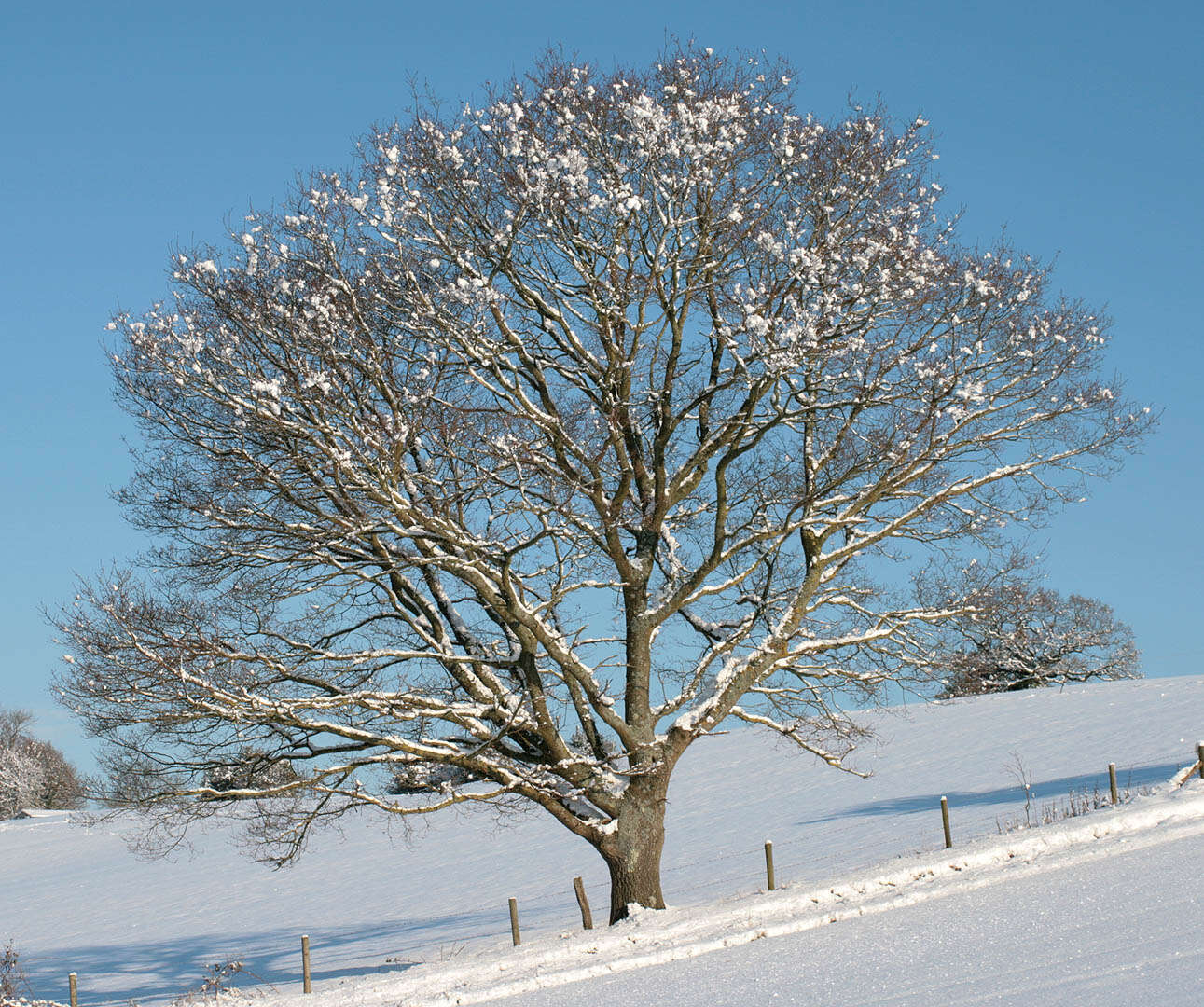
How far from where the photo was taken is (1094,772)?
102ft

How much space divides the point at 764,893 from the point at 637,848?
1.93 meters

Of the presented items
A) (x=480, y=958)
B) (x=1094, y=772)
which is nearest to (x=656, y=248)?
(x=480, y=958)

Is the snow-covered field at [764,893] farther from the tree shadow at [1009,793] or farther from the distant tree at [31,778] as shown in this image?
the distant tree at [31,778]

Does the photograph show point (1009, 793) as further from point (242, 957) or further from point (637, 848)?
point (242, 957)

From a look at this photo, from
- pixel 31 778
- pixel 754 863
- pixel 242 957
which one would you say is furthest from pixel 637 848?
pixel 31 778

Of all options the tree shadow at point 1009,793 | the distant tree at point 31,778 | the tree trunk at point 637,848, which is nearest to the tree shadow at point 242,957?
the tree trunk at point 637,848

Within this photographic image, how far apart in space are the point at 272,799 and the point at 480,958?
376 centimetres

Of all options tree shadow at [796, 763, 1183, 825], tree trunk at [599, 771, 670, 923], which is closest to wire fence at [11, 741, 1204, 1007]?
tree shadow at [796, 763, 1183, 825]

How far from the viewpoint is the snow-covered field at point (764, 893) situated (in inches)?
405

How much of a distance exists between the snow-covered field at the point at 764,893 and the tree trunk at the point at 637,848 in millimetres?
552

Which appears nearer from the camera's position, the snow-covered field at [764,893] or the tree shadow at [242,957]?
the snow-covered field at [764,893]

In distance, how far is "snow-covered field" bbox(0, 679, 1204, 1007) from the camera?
1029 cm

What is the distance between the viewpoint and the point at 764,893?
15.7 meters

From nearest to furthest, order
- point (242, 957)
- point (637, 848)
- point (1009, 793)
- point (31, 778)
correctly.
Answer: point (637, 848) → point (242, 957) → point (1009, 793) → point (31, 778)
